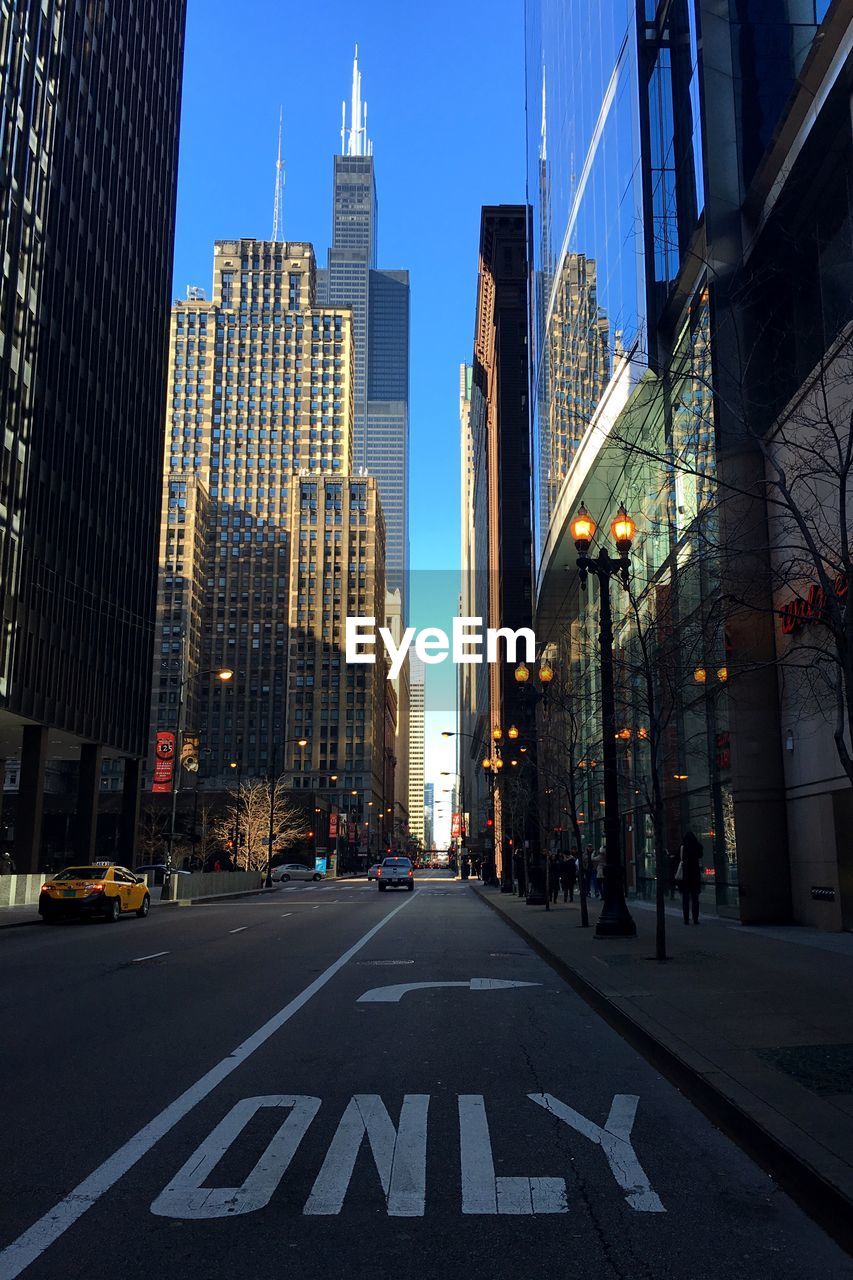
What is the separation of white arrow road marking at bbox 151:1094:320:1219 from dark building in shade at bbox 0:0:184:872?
38.4 m

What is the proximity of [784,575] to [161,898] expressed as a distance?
37553 millimetres

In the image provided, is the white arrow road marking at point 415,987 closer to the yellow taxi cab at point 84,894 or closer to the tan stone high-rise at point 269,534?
the yellow taxi cab at point 84,894

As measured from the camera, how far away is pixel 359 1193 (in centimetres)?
545

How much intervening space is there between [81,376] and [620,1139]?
51.0 metres

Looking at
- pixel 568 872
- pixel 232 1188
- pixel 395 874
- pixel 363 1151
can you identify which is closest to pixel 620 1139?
pixel 363 1151

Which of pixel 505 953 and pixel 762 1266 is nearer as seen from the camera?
pixel 762 1266

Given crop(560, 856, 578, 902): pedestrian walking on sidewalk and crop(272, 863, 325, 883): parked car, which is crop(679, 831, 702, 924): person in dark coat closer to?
crop(560, 856, 578, 902): pedestrian walking on sidewalk

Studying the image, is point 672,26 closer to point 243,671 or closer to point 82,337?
point 82,337

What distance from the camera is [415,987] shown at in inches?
545

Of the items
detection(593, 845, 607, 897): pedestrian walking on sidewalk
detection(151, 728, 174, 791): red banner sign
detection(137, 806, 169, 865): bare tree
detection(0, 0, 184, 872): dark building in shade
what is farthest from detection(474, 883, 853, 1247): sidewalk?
detection(137, 806, 169, 865): bare tree

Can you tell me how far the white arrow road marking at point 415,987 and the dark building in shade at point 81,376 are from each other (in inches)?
1279

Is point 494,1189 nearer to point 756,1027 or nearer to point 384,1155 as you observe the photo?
point 384,1155

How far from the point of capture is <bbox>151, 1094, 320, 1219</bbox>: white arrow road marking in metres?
5.20

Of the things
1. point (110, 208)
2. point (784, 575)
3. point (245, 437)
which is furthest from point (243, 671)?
point (784, 575)
